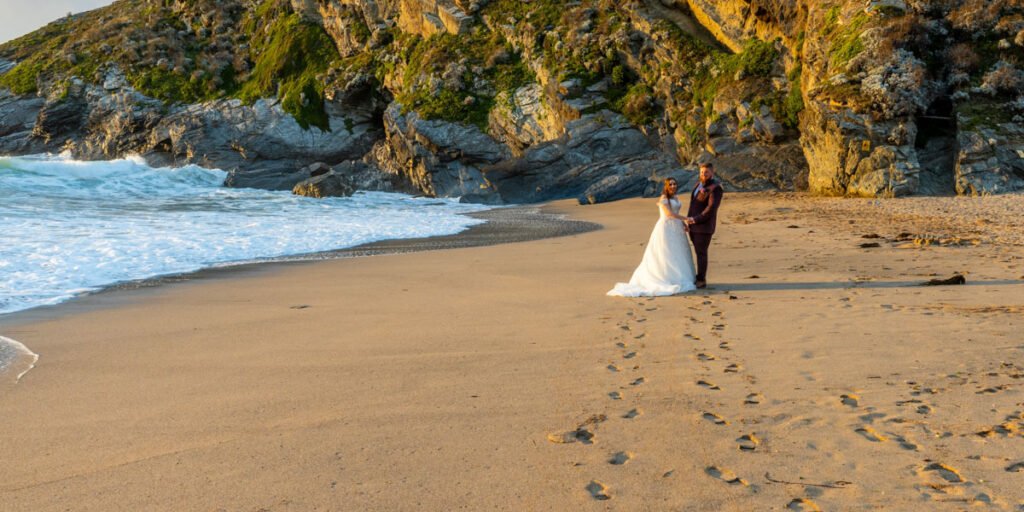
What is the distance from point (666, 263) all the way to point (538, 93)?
81.3 feet

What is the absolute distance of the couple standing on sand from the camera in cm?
800

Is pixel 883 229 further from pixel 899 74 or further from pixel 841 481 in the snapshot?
pixel 841 481

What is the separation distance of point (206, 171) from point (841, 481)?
37555mm

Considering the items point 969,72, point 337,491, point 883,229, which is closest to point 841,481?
point 337,491

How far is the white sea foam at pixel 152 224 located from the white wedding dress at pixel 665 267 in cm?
646

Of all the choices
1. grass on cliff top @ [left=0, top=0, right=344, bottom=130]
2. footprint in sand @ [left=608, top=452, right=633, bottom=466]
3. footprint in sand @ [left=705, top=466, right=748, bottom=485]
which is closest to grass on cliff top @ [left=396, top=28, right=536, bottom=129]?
grass on cliff top @ [left=0, top=0, right=344, bottom=130]

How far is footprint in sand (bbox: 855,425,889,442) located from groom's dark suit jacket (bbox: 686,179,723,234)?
5.34 metres

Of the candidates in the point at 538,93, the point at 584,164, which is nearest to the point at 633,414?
the point at 584,164

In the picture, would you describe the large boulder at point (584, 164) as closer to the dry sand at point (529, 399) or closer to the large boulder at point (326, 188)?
the large boulder at point (326, 188)

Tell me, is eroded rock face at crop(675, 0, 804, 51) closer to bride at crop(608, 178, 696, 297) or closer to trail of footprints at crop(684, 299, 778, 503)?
bride at crop(608, 178, 696, 297)

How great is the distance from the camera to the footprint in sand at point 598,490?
9.35 ft

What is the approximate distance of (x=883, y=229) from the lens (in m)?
12.6

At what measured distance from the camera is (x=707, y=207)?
8617 millimetres

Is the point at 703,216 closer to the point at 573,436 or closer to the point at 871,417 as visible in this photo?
the point at 871,417
